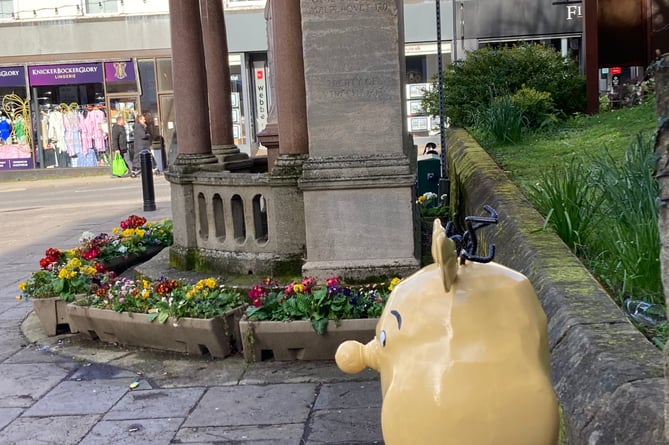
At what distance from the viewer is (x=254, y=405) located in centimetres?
531

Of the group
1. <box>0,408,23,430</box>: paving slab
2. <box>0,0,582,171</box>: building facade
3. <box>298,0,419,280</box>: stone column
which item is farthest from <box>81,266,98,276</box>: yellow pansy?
<box>0,0,582,171</box>: building facade

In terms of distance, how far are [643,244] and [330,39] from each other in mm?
3016

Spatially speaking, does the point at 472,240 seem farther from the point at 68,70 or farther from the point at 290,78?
the point at 68,70

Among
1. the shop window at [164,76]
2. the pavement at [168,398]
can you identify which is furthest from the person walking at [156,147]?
the pavement at [168,398]

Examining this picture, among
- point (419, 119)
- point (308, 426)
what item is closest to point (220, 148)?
point (308, 426)

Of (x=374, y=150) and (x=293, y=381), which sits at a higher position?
(x=374, y=150)

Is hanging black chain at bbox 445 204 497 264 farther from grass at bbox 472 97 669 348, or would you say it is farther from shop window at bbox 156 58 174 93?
shop window at bbox 156 58 174 93

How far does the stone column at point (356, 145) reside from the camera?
21.6 ft

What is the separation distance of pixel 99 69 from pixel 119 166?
12.6ft

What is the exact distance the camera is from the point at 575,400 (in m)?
3.12

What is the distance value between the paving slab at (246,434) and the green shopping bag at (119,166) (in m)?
22.8

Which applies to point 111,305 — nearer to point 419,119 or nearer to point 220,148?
point 220,148

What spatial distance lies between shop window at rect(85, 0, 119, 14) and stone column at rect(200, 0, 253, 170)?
20.3m

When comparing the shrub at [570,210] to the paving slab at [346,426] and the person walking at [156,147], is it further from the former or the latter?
the person walking at [156,147]
